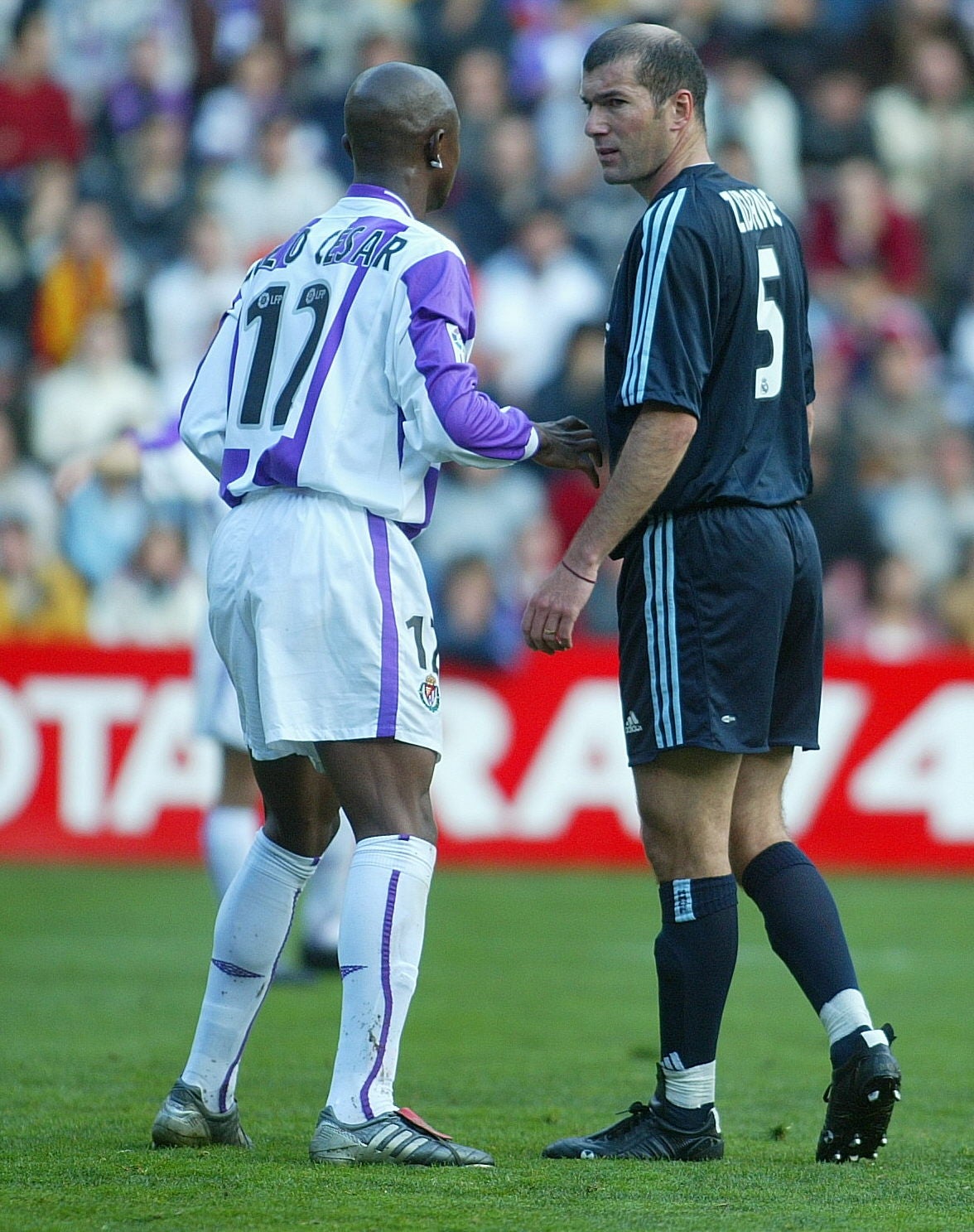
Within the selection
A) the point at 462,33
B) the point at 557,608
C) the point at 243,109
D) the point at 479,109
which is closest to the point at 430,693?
the point at 557,608

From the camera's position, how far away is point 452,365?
13.0ft

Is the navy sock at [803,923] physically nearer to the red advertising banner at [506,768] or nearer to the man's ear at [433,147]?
the man's ear at [433,147]

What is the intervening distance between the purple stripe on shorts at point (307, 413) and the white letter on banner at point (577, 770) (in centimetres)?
671

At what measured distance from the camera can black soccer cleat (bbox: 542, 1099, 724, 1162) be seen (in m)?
4.16

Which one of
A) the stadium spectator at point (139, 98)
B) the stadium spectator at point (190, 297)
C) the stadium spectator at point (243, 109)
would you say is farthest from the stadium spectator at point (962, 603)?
the stadium spectator at point (139, 98)

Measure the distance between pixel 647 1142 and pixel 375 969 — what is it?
2.44ft

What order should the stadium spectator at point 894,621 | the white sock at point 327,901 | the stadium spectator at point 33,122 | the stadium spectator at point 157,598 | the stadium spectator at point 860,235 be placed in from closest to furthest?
the white sock at point 327,901
the stadium spectator at point 157,598
the stadium spectator at point 894,621
the stadium spectator at point 860,235
the stadium spectator at point 33,122

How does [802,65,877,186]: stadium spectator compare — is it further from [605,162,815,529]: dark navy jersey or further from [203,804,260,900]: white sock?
[605,162,815,529]: dark navy jersey

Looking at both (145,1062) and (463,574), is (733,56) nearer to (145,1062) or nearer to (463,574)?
(463,574)

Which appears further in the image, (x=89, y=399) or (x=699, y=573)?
(x=89, y=399)

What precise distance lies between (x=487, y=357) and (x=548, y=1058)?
26.1ft

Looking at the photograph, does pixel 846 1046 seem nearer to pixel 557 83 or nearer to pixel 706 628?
pixel 706 628

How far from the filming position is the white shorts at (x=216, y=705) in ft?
22.5

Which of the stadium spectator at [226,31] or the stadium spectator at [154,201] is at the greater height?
the stadium spectator at [226,31]
